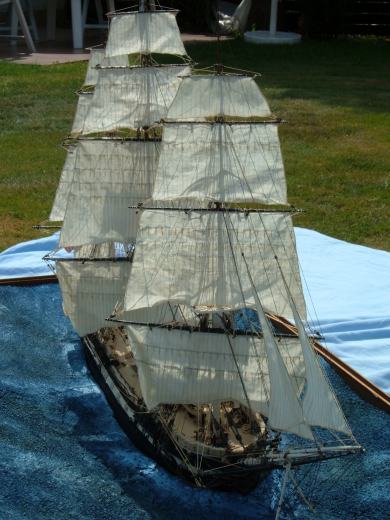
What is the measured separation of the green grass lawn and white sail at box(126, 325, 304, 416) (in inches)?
289

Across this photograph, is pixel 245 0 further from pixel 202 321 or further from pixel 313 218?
pixel 202 321

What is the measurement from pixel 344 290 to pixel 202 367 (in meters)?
4.72

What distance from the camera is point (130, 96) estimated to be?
11.5 meters

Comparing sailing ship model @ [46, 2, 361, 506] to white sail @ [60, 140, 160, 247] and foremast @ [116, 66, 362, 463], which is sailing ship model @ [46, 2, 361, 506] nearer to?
foremast @ [116, 66, 362, 463]

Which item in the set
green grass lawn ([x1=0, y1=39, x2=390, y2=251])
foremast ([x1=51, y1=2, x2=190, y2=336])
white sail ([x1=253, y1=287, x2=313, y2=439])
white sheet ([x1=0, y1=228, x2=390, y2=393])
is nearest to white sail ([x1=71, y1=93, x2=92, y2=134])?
foremast ([x1=51, y1=2, x2=190, y2=336])

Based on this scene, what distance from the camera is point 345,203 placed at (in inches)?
728

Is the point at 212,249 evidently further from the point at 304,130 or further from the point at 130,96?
the point at 304,130

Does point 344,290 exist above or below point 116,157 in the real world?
below

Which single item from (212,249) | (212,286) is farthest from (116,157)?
(212,286)

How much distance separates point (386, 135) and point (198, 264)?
13.2 meters

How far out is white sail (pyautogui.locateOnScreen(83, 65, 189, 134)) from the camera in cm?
1146

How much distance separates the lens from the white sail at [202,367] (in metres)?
9.57

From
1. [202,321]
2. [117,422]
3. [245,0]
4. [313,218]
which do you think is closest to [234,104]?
[202,321]

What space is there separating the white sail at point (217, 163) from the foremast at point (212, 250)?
1cm
